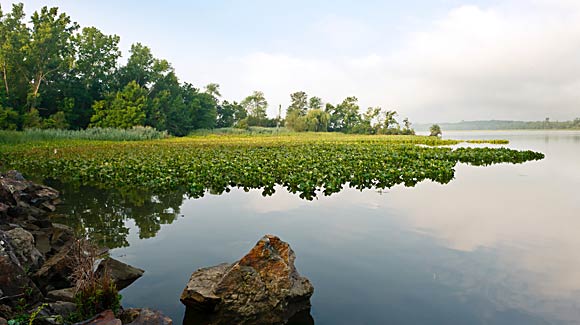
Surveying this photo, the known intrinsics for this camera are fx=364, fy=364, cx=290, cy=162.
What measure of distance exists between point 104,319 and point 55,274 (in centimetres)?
164

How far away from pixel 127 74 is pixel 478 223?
48293mm

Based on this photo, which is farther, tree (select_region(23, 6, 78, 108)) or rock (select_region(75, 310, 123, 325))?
tree (select_region(23, 6, 78, 108))

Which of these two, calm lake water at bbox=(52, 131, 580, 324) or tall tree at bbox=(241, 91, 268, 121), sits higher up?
tall tree at bbox=(241, 91, 268, 121)

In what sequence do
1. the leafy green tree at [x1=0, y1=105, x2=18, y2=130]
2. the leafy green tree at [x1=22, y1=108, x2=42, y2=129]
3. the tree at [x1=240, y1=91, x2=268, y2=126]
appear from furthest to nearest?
the tree at [x1=240, y1=91, x2=268, y2=126], the leafy green tree at [x1=22, y1=108, x2=42, y2=129], the leafy green tree at [x1=0, y1=105, x2=18, y2=130]

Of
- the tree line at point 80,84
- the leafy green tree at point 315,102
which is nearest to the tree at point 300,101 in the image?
the leafy green tree at point 315,102

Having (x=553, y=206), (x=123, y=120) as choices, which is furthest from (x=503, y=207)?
(x=123, y=120)

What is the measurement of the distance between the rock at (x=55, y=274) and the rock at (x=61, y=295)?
33cm

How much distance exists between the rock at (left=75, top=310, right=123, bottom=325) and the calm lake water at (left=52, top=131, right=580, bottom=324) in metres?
0.80

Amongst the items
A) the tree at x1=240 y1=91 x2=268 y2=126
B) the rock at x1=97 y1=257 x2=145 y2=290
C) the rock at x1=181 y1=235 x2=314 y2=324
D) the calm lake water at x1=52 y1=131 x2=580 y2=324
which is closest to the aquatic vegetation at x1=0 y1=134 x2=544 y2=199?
the calm lake water at x1=52 y1=131 x2=580 y2=324

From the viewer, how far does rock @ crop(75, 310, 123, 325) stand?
119 inches

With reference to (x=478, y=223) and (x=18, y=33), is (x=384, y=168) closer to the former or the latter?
(x=478, y=223)

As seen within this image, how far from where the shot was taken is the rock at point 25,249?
13.8 feet

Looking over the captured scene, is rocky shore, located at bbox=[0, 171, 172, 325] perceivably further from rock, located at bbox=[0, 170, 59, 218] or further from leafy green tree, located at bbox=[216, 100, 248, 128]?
leafy green tree, located at bbox=[216, 100, 248, 128]

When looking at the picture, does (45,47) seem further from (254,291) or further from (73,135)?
(254,291)
